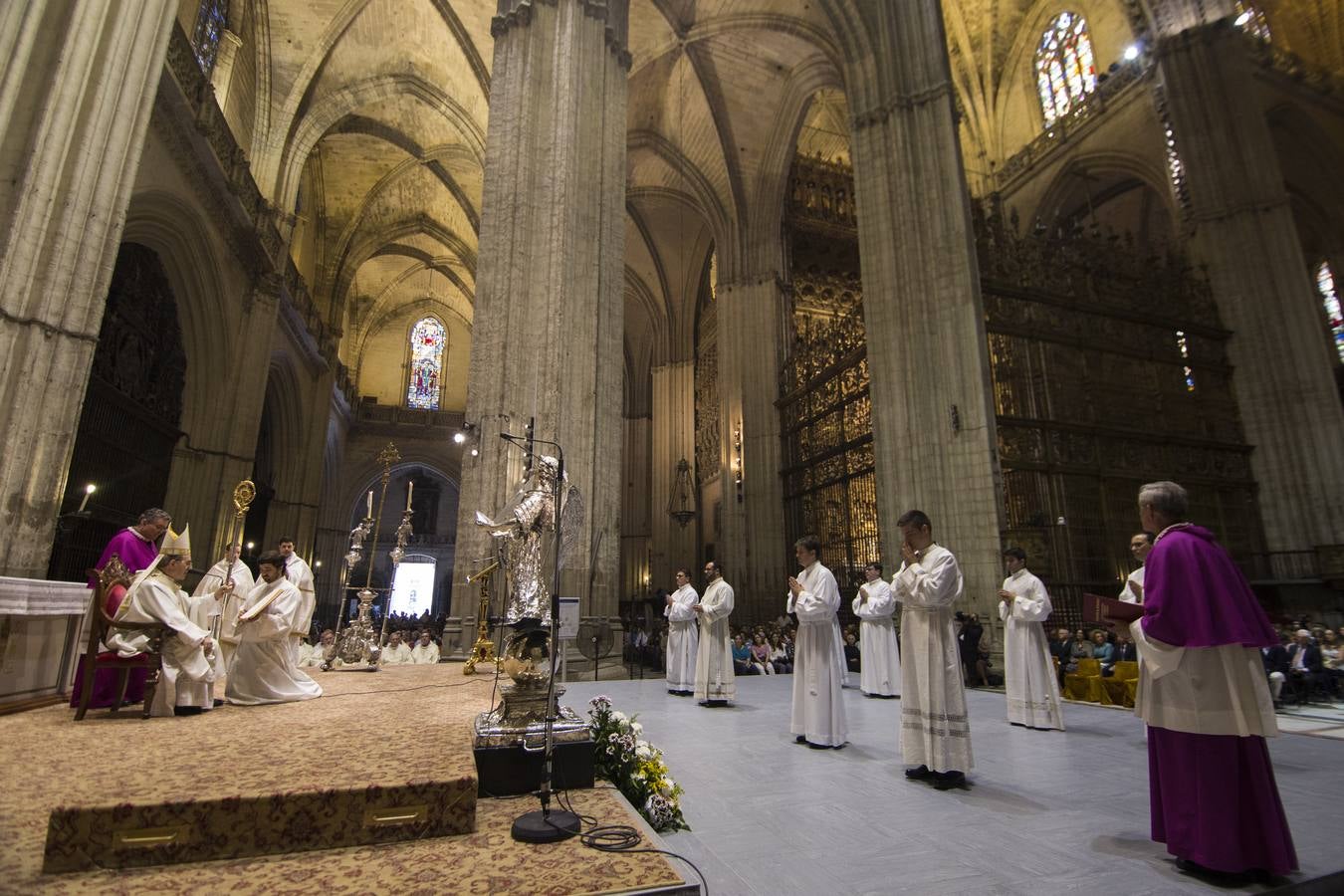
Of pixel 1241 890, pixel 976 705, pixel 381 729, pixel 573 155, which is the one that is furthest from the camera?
pixel 573 155

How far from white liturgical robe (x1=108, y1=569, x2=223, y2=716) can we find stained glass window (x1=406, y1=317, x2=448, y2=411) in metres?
25.2

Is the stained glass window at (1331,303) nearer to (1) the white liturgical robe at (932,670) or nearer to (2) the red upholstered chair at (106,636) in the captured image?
(1) the white liturgical robe at (932,670)

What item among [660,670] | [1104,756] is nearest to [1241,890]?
[1104,756]

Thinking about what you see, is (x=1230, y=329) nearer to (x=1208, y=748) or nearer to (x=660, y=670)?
(x=660, y=670)

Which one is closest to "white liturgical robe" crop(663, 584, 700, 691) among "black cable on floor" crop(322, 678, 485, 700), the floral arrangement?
"black cable on floor" crop(322, 678, 485, 700)

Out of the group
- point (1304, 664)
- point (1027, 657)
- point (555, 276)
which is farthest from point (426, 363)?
point (1304, 664)

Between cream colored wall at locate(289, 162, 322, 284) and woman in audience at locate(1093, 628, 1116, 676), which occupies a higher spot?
cream colored wall at locate(289, 162, 322, 284)

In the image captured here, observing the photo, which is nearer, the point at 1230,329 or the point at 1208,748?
the point at 1208,748

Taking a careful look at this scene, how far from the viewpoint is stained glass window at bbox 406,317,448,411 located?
95.1ft

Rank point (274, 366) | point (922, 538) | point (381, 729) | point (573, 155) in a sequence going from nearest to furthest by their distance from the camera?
point (381, 729) < point (922, 538) < point (573, 155) < point (274, 366)

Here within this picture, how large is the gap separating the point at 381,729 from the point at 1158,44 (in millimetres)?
20256

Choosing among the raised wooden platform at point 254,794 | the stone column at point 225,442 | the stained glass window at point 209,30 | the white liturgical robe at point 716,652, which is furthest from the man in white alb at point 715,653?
the stained glass window at point 209,30

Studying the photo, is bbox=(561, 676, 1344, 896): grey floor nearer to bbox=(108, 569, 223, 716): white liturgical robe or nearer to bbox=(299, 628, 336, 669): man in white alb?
bbox=(108, 569, 223, 716): white liturgical robe

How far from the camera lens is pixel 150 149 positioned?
10.6 metres
